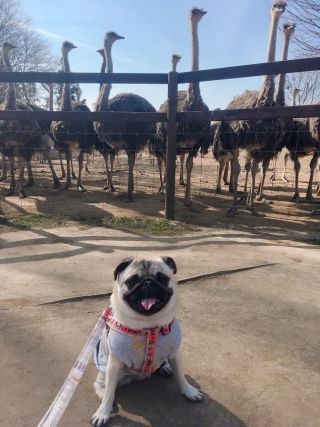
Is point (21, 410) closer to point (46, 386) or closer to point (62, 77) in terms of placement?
point (46, 386)

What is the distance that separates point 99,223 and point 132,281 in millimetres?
4339

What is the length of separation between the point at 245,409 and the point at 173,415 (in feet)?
1.28

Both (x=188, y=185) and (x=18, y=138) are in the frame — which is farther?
(x=18, y=138)

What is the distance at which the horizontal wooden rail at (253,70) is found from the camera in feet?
18.3

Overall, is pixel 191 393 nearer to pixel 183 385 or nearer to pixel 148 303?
pixel 183 385

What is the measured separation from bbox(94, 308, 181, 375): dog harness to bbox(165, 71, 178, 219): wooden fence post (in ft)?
15.0

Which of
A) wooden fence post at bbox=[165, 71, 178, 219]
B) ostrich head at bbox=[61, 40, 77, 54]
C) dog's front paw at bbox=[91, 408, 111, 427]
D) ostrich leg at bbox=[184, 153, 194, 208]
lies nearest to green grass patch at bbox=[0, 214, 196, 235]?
wooden fence post at bbox=[165, 71, 178, 219]

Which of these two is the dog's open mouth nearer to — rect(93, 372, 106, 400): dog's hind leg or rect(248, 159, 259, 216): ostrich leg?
rect(93, 372, 106, 400): dog's hind leg

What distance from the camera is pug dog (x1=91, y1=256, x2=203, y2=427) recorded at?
212 centimetres

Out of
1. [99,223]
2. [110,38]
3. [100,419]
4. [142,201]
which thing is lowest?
[100,419]

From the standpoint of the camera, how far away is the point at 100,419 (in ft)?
7.06

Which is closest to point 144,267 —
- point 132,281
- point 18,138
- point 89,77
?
point 132,281

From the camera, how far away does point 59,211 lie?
733 centimetres

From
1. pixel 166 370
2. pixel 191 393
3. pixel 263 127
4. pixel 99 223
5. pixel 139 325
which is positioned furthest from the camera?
pixel 263 127
